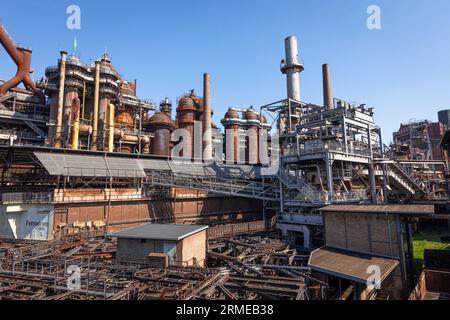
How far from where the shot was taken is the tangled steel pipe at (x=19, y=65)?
3562 centimetres

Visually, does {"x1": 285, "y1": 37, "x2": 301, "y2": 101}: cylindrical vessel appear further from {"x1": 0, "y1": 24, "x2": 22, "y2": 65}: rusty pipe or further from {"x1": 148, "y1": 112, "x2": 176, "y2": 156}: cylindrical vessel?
{"x1": 0, "y1": 24, "x2": 22, "y2": 65}: rusty pipe

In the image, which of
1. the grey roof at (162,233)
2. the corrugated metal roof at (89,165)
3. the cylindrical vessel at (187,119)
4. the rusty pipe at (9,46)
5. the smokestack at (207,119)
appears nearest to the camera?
the grey roof at (162,233)

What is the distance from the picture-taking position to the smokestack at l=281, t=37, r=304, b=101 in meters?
34.4

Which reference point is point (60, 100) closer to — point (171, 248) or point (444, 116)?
point (171, 248)

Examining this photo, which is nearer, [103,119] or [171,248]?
[171,248]

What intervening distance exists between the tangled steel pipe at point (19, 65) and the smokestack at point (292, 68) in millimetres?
35381

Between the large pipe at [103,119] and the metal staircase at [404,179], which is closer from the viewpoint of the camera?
the metal staircase at [404,179]

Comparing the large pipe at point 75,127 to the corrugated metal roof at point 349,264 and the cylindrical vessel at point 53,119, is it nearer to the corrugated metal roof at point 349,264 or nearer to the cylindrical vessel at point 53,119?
the cylindrical vessel at point 53,119

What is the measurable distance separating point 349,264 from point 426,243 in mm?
16729

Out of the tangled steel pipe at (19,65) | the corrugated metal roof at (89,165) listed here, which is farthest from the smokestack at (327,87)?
the tangled steel pipe at (19,65)

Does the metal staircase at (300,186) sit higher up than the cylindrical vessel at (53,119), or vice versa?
Result: the cylindrical vessel at (53,119)

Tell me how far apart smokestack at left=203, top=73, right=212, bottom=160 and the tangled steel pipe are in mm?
23956

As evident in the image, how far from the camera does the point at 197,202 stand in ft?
104

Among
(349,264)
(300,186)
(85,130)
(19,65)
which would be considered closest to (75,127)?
(85,130)
